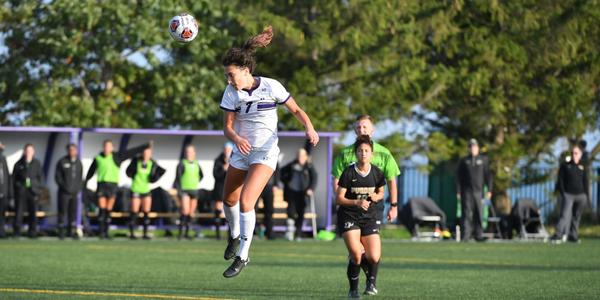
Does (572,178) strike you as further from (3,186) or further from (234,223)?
(234,223)

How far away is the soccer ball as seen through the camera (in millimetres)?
12446

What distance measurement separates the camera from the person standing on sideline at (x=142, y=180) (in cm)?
2805

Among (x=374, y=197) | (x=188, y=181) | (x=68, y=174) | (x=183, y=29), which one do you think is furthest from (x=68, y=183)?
(x=183, y=29)

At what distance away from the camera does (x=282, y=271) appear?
17609 millimetres

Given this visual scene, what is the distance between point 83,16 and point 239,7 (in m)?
4.88

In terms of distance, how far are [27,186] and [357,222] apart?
51.8 ft

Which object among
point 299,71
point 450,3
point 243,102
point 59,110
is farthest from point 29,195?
point 243,102

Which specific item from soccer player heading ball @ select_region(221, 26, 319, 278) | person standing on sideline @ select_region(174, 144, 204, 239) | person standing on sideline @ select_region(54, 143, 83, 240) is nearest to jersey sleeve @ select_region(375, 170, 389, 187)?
soccer player heading ball @ select_region(221, 26, 319, 278)

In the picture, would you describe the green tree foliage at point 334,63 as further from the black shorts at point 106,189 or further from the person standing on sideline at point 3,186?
the person standing on sideline at point 3,186

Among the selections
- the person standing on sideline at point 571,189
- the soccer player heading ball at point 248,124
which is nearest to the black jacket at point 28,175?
the person standing on sideline at point 571,189

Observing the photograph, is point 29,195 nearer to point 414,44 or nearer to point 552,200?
point 414,44

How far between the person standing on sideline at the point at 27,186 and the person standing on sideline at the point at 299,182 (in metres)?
5.41

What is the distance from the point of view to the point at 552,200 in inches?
1612

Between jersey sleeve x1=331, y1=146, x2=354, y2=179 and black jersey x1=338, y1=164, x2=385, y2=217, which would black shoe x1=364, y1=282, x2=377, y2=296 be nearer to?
black jersey x1=338, y1=164, x2=385, y2=217
